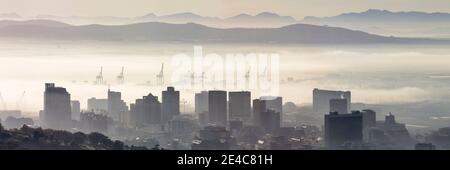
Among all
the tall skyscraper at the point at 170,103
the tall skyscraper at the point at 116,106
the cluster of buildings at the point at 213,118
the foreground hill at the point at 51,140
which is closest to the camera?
the foreground hill at the point at 51,140

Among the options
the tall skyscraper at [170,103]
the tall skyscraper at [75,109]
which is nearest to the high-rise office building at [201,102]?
the tall skyscraper at [170,103]

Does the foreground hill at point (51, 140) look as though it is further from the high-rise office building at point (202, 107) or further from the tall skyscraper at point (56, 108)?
the high-rise office building at point (202, 107)

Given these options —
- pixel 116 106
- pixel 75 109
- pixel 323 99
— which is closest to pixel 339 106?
pixel 323 99
